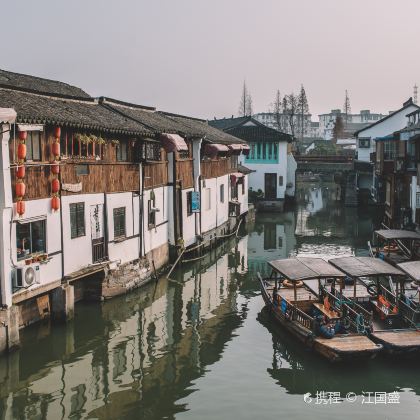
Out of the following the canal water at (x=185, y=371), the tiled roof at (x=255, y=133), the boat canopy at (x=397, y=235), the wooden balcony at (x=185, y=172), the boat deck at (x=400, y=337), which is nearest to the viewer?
the canal water at (x=185, y=371)

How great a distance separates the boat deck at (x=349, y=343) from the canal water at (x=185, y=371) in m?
0.65

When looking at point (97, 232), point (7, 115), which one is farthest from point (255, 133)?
point (7, 115)

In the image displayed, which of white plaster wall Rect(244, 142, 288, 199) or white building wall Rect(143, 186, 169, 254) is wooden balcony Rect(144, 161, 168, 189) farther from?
white plaster wall Rect(244, 142, 288, 199)

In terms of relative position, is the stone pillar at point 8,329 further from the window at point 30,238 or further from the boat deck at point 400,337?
the boat deck at point 400,337

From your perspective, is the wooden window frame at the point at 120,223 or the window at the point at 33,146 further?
the wooden window frame at the point at 120,223

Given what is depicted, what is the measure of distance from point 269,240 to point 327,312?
2021cm

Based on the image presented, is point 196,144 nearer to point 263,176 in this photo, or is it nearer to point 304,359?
point 304,359

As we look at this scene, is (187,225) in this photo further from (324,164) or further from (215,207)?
(324,164)

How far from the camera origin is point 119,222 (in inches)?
860

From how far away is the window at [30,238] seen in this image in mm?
16281

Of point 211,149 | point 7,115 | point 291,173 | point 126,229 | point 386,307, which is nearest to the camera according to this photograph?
point 7,115

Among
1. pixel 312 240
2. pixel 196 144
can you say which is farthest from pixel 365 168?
pixel 196 144

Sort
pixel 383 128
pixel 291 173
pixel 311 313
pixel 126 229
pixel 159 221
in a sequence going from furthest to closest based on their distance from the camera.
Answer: pixel 383 128
pixel 291 173
pixel 159 221
pixel 126 229
pixel 311 313

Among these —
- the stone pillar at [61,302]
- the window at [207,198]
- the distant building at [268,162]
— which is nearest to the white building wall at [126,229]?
the stone pillar at [61,302]
